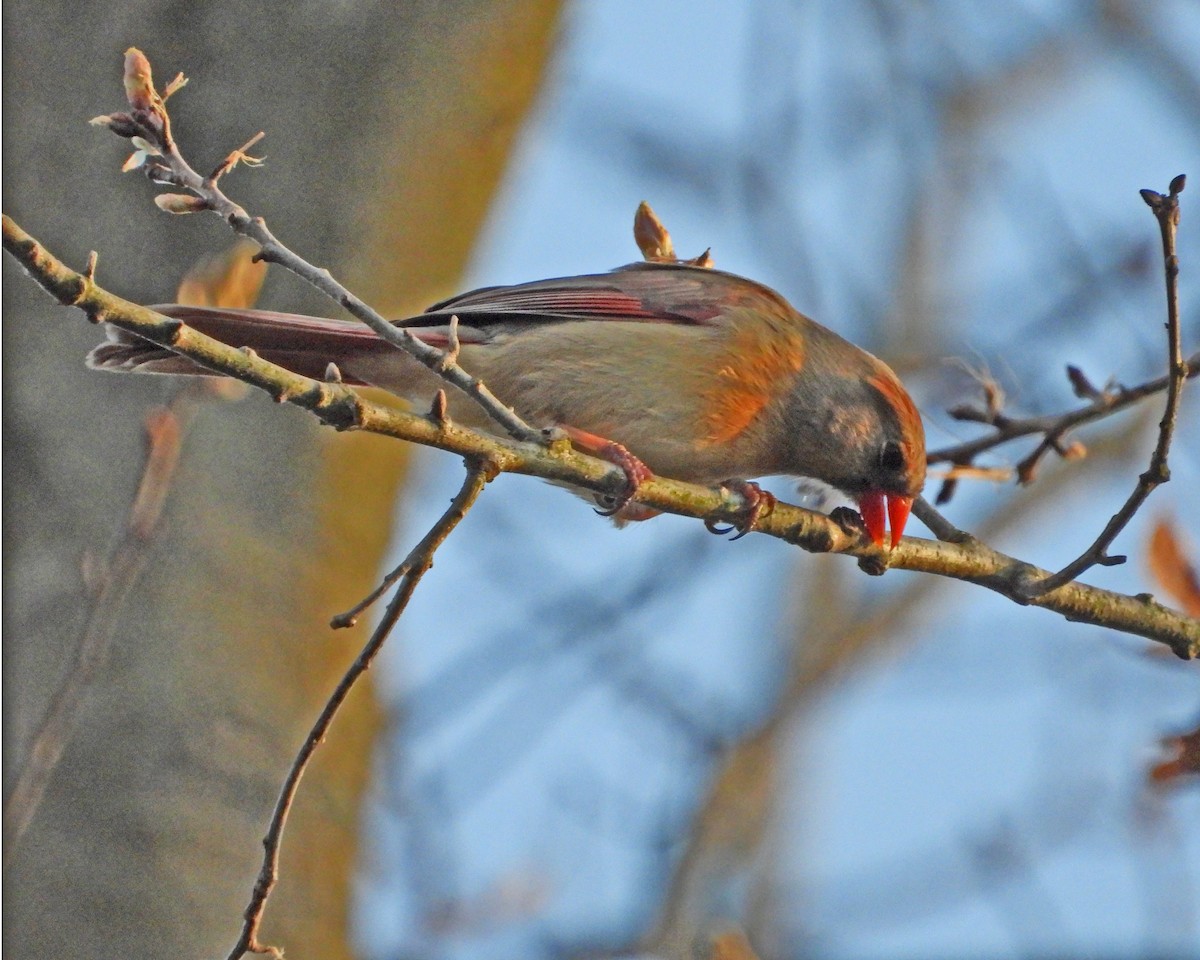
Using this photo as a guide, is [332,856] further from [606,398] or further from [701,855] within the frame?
[701,855]

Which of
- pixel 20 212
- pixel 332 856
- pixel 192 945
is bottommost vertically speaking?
pixel 192 945

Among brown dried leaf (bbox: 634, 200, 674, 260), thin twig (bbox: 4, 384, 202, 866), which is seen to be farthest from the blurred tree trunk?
thin twig (bbox: 4, 384, 202, 866)

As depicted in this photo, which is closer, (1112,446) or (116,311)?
(116,311)

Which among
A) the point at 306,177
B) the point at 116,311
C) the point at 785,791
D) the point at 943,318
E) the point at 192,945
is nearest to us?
the point at 116,311

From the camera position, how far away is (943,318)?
40.2ft

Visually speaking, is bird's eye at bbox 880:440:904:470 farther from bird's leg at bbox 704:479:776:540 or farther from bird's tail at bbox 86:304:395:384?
bird's tail at bbox 86:304:395:384

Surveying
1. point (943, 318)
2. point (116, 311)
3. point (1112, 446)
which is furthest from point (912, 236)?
point (116, 311)

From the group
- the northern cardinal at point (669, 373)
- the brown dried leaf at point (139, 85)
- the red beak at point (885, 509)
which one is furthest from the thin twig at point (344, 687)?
the red beak at point (885, 509)

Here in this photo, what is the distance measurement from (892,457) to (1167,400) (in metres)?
1.41

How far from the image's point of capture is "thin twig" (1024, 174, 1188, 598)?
9.39 feet

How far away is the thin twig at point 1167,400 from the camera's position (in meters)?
2.86

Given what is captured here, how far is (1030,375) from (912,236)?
6260mm

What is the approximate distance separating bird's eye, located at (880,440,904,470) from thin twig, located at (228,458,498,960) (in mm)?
1860

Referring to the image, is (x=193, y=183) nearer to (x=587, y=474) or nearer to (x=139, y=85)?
(x=139, y=85)
